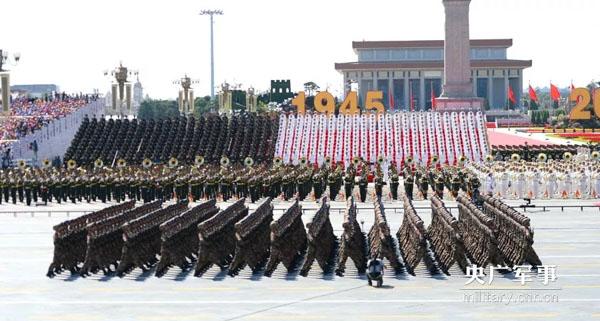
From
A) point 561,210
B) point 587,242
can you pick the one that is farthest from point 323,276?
point 561,210

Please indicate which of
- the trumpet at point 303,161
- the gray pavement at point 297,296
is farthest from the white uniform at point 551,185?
the gray pavement at point 297,296

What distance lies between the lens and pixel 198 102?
15075 cm

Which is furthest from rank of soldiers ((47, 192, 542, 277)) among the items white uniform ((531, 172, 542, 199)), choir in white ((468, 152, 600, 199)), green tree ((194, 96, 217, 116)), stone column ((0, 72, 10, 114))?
green tree ((194, 96, 217, 116))

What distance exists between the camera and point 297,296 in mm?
21469

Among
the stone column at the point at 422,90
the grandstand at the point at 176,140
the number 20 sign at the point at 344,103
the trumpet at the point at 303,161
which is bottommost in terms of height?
the trumpet at the point at 303,161

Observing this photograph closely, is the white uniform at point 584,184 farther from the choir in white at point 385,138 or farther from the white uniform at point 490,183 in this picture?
the choir in white at point 385,138

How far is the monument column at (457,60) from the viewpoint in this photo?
92000 millimetres

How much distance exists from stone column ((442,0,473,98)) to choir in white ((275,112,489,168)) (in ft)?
105

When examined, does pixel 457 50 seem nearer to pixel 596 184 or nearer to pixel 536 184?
pixel 536 184

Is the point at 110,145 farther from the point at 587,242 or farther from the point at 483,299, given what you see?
the point at 483,299

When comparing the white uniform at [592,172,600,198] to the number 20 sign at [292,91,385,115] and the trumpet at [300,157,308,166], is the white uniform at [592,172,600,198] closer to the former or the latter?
the trumpet at [300,157,308,166]

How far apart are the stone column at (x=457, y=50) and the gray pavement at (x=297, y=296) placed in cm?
6615

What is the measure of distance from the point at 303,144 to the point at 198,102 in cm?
Result: 9331

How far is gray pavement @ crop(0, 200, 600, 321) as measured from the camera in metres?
19.6
